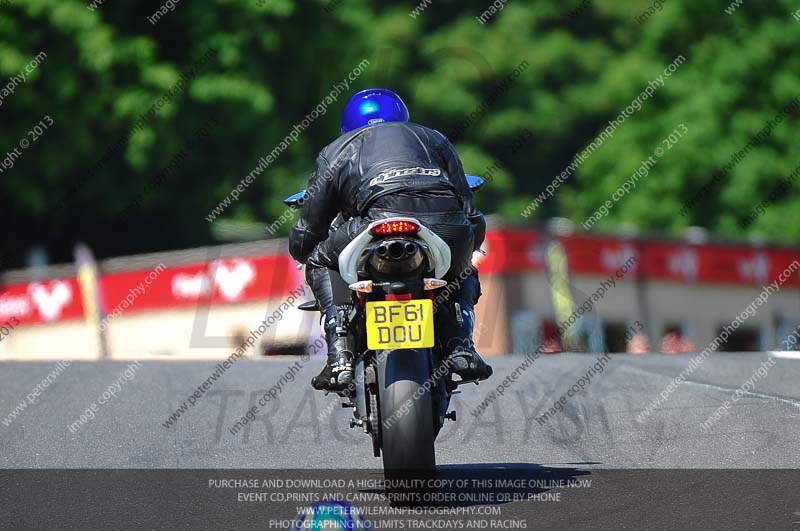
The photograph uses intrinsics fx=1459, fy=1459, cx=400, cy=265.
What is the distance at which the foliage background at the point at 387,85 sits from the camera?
27062mm

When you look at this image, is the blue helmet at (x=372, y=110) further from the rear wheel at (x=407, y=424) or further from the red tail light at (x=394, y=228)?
the rear wheel at (x=407, y=424)

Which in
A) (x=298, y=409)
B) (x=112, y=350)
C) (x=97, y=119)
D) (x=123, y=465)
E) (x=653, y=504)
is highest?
(x=97, y=119)

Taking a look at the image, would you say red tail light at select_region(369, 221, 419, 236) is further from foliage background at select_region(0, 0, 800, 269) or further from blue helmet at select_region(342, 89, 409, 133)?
foliage background at select_region(0, 0, 800, 269)

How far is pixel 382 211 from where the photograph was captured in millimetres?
6441

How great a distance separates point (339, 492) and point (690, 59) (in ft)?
107

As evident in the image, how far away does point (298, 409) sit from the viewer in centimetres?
930

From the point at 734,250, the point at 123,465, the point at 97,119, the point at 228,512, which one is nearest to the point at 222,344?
the point at 97,119

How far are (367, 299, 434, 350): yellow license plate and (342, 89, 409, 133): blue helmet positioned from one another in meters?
1.30

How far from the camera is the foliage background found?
27.1 meters

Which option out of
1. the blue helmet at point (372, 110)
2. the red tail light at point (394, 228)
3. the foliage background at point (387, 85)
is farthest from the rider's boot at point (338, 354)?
the foliage background at point (387, 85)

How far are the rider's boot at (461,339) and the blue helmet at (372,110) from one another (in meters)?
0.93

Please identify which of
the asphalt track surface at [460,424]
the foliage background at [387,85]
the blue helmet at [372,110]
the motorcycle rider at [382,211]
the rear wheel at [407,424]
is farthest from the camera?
the foliage background at [387,85]

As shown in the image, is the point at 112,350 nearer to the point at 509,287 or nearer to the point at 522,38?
the point at 509,287

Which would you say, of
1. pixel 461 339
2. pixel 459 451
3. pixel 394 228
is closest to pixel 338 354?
pixel 461 339
